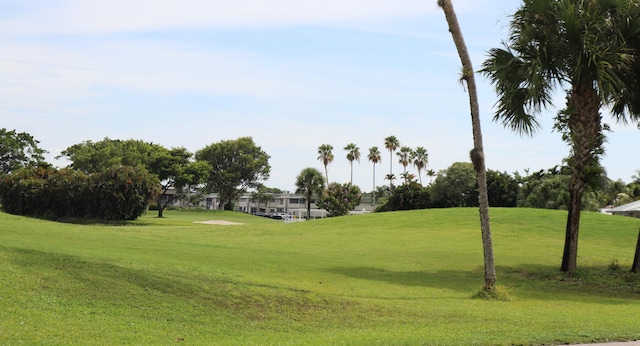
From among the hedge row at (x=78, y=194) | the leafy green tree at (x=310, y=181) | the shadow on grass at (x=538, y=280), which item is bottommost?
the shadow on grass at (x=538, y=280)

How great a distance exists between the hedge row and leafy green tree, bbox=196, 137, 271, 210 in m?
64.8

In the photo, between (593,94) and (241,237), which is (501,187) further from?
(593,94)

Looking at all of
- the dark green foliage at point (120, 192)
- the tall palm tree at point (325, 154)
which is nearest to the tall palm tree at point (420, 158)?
the tall palm tree at point (325, 154)

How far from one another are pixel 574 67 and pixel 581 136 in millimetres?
2876

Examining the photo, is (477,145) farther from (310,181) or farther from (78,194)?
(310,181)

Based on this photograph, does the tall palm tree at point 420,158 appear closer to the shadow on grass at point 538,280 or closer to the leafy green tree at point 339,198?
the leafy green tree at point 339,198

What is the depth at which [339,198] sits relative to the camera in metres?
96.9

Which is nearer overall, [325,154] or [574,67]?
[574,67]

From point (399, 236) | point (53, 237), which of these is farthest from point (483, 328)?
point (399, 236)

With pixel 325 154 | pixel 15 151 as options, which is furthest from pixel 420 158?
pixel 15 151

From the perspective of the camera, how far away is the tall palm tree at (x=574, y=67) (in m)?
23.8

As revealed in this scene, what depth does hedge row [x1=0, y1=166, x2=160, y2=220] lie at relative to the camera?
58.5 meters

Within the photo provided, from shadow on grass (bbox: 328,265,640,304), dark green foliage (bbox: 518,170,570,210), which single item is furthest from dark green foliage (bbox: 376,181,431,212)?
shadow on grass (bbox: 328,265,640,304)

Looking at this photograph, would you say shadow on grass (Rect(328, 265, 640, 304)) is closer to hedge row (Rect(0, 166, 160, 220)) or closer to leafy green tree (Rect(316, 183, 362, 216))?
hedge row (Rect(0, 166, 160, 220))
